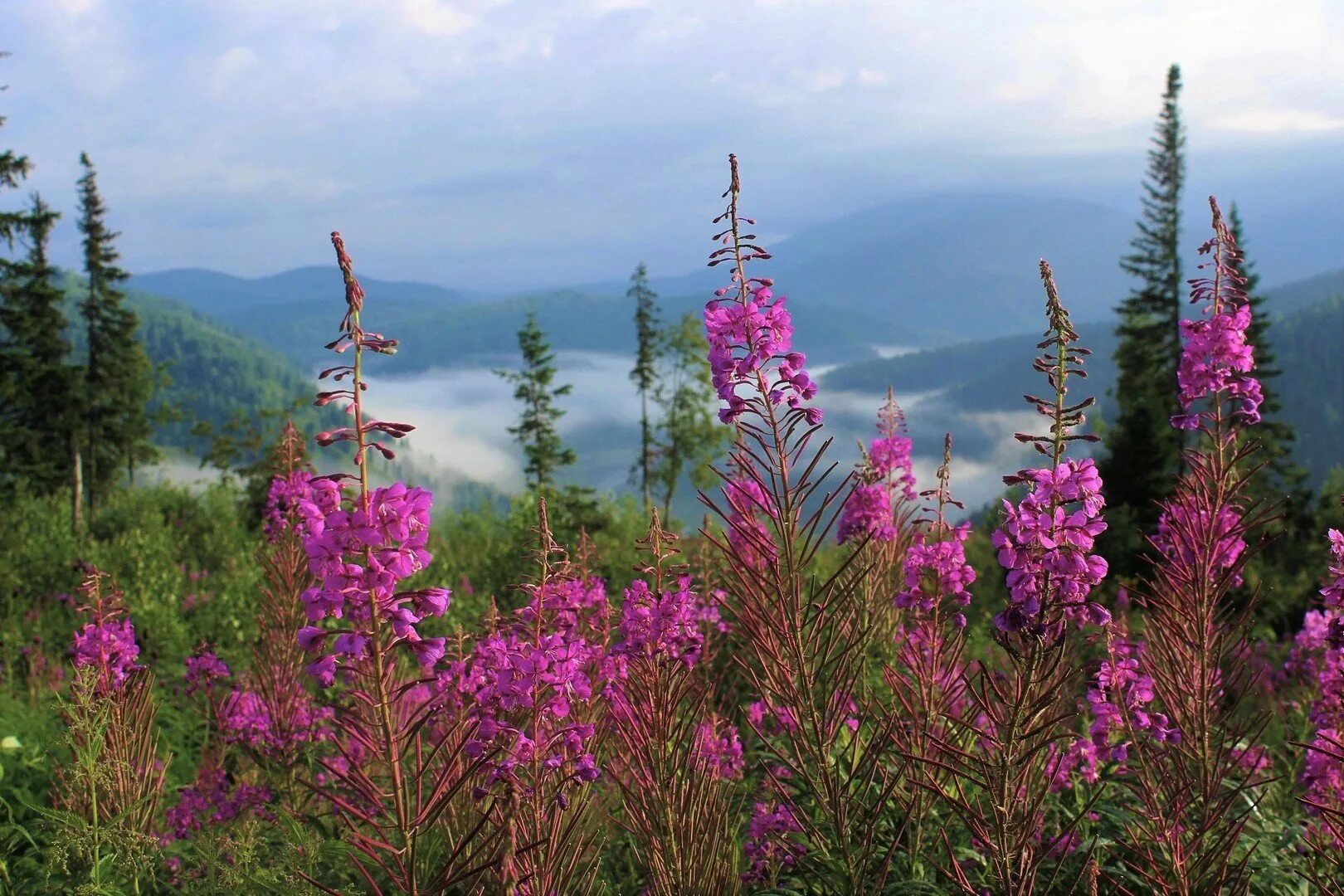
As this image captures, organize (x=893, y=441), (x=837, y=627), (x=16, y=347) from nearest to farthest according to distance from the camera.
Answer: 1. (x=837, y=627)
2. (x=893, y=441)
3. (x=16, y=347)

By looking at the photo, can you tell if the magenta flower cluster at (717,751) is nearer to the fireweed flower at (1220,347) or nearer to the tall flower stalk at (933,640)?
the tall flower stalk at (933,640)

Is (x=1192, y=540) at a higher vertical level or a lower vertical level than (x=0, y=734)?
higher

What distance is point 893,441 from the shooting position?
6148 millimetres

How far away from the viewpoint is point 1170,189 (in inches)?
1361

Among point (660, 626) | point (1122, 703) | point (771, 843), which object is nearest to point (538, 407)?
point (771, 843)

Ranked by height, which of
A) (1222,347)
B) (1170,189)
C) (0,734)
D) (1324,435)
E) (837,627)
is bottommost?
(1324,435)

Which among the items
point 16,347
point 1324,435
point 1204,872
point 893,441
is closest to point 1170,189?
point 893,441

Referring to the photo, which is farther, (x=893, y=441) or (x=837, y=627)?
(x=893, y=441)

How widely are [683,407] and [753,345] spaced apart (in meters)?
28.1

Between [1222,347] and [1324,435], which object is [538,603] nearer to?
[1222,347]

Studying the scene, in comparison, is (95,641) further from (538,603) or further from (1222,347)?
(1222,347)

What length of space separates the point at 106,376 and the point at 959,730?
33.9 metres

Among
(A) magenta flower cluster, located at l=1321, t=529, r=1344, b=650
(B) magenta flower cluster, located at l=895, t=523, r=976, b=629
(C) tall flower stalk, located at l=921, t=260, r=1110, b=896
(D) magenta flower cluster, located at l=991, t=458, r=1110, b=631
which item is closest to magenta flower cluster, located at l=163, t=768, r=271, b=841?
(B) magenta flower cluster, located at l=895, t=523, r=976, b=629

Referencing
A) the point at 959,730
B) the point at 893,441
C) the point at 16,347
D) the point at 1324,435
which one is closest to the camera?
Result: the point at 959,730
